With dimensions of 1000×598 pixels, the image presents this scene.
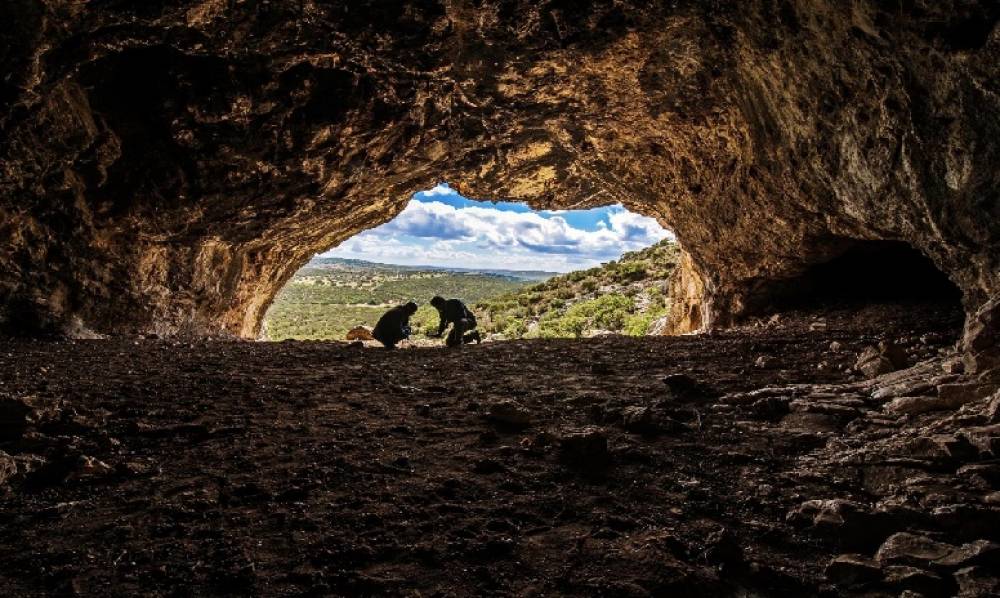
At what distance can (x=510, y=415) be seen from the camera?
172 inches

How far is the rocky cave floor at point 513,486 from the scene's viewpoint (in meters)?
2.38

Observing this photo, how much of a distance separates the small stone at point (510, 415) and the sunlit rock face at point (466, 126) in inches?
167

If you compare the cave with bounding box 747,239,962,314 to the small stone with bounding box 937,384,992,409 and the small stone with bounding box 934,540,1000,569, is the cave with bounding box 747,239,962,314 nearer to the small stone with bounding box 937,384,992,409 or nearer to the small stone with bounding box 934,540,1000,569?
the small stone with bounding box 937,384,992,409

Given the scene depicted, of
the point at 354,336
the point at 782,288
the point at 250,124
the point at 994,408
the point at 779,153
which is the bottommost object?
the point at 354,336

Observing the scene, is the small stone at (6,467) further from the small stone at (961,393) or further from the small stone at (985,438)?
the small stone at (961,393)

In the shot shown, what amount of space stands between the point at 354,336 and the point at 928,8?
19.3 m

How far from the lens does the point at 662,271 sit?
104 ft

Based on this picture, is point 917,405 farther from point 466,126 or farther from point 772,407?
point 466,126

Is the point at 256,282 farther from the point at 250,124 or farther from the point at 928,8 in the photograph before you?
the point at 928,8

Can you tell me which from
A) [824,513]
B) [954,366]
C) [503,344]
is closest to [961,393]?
[954,366]

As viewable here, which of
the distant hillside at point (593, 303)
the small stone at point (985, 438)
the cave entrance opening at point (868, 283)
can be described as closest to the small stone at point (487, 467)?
the small stone at point (985, 438)

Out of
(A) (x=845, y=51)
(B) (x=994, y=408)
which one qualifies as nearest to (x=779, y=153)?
(A) (x=845, y=51)

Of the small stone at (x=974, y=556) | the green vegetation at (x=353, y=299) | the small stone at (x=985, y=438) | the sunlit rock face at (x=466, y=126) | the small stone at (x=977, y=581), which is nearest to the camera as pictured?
the small stone at (x=977, y=581)

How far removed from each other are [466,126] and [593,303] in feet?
58.0
